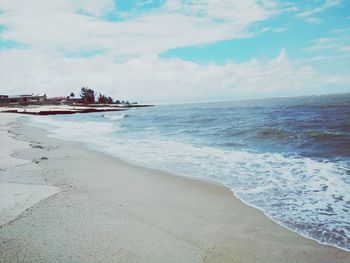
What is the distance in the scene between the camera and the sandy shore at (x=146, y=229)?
13.5 ft

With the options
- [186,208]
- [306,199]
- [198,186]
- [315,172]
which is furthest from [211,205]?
[315,172]

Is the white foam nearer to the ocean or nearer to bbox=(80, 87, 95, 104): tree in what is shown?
the ocean

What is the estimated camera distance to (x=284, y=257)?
4.17 meters

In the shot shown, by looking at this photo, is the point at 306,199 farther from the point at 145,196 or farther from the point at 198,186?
the point at 145,196

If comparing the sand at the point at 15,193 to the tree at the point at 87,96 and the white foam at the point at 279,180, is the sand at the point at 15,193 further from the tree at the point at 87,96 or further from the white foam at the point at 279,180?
the tree at the point at 87,96

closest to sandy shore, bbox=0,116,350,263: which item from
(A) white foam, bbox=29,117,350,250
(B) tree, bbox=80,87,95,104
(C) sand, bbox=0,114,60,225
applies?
(C) sand, bbox=0,114,60,225

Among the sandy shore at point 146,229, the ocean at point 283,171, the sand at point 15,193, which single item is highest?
the sand at point 15,193

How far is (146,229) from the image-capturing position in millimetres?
4934

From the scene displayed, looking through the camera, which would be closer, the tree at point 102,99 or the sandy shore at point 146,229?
the sandy shore at point 146,229

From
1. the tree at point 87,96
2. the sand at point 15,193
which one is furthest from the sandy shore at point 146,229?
the tree at point 87,96

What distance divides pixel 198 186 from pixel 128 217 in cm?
271

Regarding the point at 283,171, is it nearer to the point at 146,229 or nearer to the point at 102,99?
the point at 146,229

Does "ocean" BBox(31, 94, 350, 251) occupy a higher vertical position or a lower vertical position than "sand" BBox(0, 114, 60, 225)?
lower

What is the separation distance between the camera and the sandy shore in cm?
412
